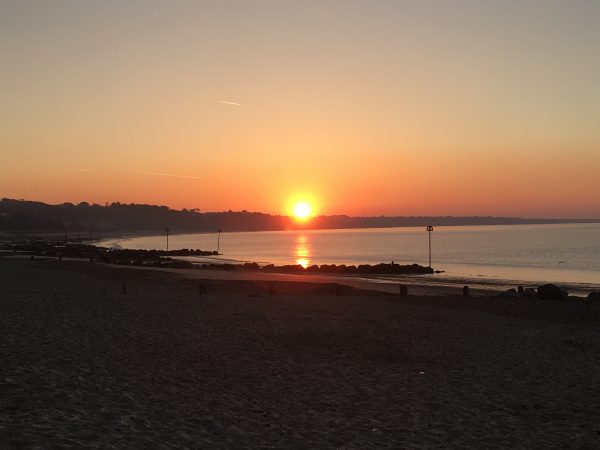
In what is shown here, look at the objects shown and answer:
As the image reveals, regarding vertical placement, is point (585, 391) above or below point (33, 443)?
below

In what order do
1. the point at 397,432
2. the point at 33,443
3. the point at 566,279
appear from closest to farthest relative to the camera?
the point at 33,443 → the point at 397,432 → the point at 566,279

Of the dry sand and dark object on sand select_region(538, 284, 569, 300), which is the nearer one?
the dry sand

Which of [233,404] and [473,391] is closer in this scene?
[233,404]

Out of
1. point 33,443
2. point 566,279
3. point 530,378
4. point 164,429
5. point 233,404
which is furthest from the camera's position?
point 566,279

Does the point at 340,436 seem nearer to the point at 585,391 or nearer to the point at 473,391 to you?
the point at 473,391

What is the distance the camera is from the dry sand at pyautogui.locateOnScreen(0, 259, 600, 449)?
8523 millimetres

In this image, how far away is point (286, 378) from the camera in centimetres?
1209

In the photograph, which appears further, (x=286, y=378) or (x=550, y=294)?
→ (x=550, y=294)

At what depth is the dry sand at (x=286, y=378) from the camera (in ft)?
28.0

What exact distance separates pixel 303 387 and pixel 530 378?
18.1 feet

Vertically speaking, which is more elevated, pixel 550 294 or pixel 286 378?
pixel 286 378

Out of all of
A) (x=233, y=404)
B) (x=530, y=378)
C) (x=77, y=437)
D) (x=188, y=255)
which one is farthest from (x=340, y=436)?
(x=188, y=255)

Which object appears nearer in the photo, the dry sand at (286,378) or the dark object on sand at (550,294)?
the dry sand at (286,378)

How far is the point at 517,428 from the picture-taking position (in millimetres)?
9523
